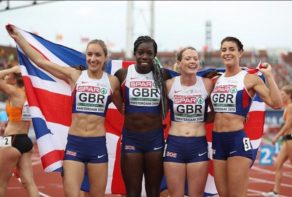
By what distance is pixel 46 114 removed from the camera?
6.47 metres

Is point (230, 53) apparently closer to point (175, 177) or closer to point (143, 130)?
point (143, 130)

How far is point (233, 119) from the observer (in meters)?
5.57

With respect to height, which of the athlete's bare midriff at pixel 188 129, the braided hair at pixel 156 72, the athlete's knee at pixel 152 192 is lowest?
the athlete's knee at pixel 152 192

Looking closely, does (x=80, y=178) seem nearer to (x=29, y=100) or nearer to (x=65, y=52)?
(x=29, y=100)

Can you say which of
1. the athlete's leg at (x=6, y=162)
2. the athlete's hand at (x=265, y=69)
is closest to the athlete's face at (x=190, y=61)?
the athlete's hand at (x=265, y=69)

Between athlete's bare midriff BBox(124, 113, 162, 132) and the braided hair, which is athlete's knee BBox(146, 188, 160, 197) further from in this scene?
the braided hair

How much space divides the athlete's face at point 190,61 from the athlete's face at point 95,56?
95 centimetres

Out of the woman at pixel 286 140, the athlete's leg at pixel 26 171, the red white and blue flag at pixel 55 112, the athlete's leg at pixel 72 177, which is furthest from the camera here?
the woman at pixel 286 140

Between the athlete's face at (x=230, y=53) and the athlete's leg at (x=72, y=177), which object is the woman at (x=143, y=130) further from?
the athlete's face at (x=230, y=53)

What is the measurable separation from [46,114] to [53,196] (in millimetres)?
3358

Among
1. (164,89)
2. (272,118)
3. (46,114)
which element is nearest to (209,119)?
(164,89)

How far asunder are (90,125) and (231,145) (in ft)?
5.36

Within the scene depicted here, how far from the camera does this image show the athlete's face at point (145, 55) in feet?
18.1

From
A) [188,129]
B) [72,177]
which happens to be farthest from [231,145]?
[72,177]
